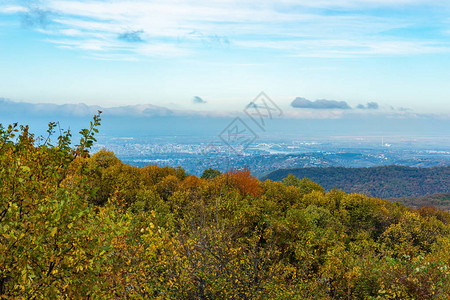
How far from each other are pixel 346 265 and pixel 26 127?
21884 mm

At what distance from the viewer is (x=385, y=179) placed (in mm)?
168875

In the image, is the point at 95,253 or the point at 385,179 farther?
the point at 385,179

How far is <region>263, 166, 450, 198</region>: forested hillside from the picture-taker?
157250mm

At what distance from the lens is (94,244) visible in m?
6.30

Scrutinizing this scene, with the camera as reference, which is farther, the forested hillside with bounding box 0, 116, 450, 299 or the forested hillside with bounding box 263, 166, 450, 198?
the forested hillside with bounding box 263, 166, 450, 198

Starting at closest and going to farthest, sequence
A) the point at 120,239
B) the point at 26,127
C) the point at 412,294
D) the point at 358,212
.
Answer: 1. the point at 26,127
2. the point at 120,239
3. the point at 412,294
4. the point at 358,212

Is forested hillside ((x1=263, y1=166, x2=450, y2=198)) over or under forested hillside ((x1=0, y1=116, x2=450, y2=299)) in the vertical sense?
under

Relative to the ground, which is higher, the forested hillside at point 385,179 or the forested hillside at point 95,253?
the forested hillside at point 95,253

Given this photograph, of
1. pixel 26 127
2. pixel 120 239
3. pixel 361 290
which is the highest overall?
pixel 26 127

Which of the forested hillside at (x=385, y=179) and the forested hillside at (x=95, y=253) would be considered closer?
the forested hillside at (x=95, y=253)

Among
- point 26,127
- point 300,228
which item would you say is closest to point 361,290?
point 300,228

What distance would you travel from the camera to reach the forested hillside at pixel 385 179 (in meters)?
157

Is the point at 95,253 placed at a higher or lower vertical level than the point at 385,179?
higher

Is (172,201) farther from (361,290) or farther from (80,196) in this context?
(80,196)
